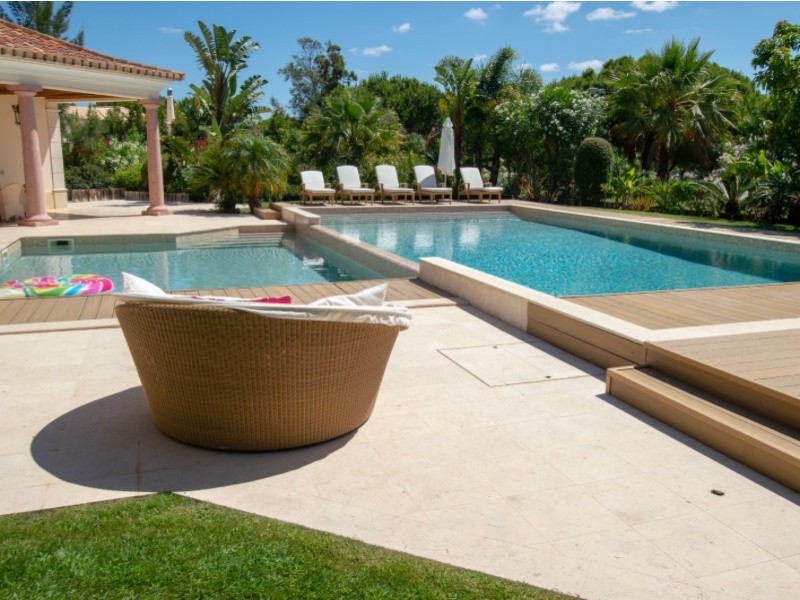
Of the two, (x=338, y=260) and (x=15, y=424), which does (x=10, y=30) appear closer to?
(x=338, y=260)

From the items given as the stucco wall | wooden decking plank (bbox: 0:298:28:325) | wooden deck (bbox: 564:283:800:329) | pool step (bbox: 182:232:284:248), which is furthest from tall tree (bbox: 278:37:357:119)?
wooden deck (bbox: 564:283:800:329)

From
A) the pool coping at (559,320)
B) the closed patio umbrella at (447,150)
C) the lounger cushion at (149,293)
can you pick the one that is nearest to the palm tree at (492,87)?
the closed patio umbrella at (447,150)

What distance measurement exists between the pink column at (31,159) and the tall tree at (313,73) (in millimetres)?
28833

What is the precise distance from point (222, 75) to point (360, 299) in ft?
68.7

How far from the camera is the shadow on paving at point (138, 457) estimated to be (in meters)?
3.38

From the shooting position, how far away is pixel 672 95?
20.5 m

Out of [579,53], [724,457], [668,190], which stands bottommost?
[724,457]

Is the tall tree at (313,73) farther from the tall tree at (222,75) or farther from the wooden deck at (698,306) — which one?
the wooden deck at (698,306)

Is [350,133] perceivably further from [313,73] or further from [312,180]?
[313,73]

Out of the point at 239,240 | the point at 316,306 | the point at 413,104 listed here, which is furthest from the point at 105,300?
the point at 413,104

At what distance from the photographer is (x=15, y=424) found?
4016mm

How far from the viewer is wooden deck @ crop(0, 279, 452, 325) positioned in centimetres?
641

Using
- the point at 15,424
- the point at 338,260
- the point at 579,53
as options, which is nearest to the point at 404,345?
the point at 15,424

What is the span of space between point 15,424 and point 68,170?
20177 millimetres
